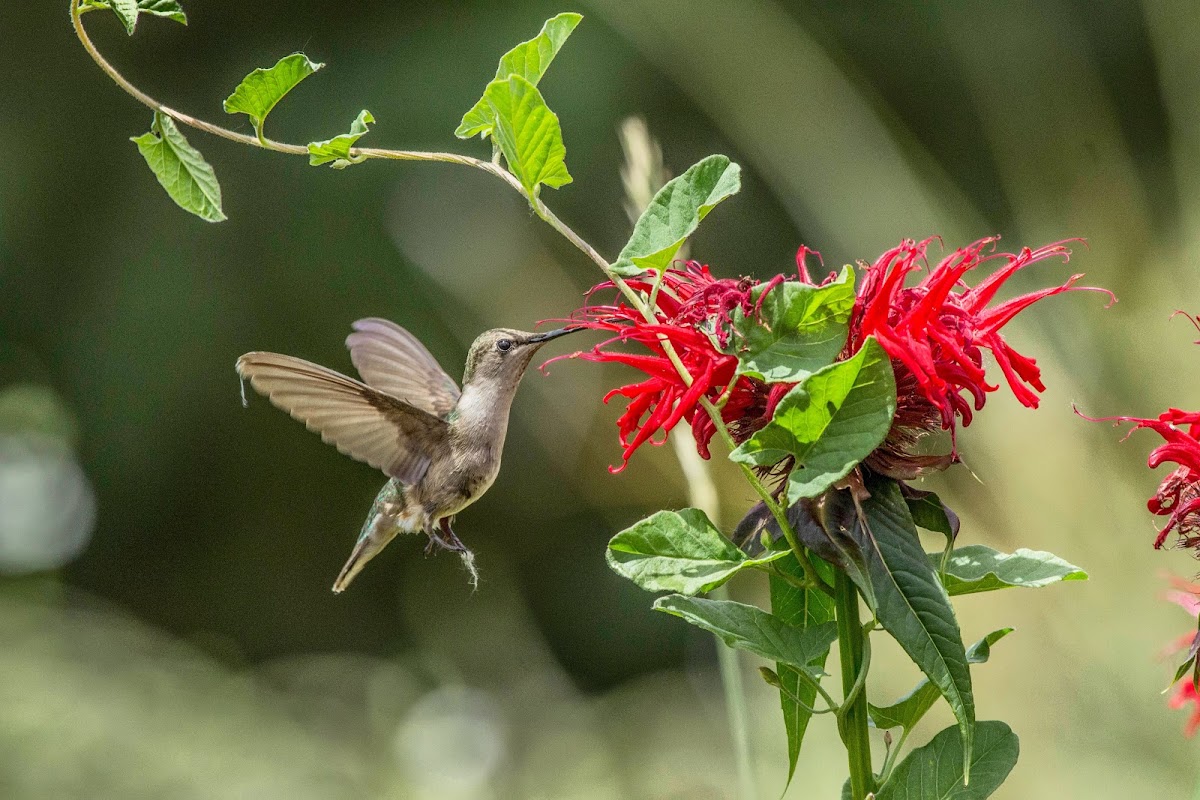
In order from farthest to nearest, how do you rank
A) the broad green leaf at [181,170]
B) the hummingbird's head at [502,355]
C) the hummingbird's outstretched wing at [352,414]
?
1. the hummingbird's head at [502,355]
2. the hummingbird's outstretched wing at [352,414]
3. the broad green leaf at [181,170]

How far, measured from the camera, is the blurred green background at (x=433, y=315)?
2459 millimetres

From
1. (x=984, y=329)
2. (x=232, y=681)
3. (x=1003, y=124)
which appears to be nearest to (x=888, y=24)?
(x=1003, y=124)

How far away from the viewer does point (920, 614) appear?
0.59m

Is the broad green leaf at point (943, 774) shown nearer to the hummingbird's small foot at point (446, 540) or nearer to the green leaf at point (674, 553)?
the green leaf at point (674, 553)

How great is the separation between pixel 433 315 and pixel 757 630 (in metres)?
2.84

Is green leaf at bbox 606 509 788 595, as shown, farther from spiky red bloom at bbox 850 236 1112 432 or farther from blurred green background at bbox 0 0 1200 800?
blurred green background at bbox 0 0 1200 800

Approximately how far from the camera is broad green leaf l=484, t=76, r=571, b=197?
2.07 ft

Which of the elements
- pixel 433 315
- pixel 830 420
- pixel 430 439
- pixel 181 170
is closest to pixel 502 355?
pixel 430 439

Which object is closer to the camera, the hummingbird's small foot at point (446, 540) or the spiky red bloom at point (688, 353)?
the spiky red bloom at point (688, 353)

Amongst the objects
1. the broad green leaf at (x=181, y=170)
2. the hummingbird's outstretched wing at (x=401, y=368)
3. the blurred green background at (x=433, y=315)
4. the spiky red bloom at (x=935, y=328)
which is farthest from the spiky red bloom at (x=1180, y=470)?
the blurred green background at (x=433, y=315)

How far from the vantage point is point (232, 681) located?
9.04 feet

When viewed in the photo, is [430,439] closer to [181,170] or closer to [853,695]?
[181,170]

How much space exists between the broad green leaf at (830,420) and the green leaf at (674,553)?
62mm

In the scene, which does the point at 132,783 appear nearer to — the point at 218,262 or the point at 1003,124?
the point at 218,262
